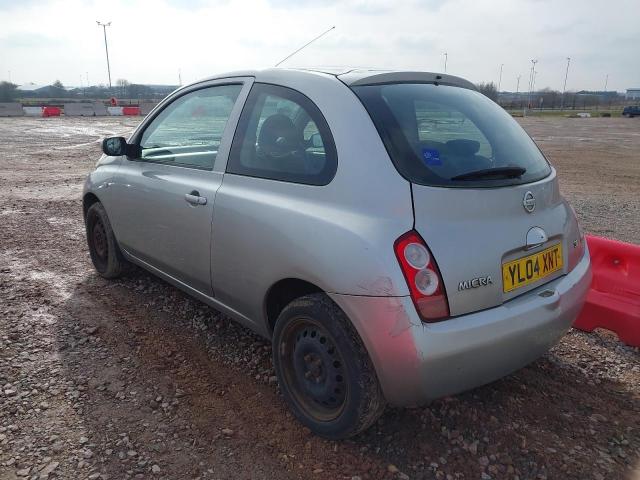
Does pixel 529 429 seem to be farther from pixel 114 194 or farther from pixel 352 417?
pixel 114 194

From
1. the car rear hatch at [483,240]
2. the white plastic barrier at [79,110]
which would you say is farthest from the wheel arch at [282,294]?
the white plastic barrier at [79,110]

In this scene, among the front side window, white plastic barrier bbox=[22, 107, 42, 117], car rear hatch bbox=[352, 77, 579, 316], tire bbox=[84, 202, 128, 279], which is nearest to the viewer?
car rear hatch bbox=[352, 77, 579, 316]

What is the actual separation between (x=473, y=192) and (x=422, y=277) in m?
0.50

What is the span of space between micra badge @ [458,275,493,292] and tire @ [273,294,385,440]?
0.50m

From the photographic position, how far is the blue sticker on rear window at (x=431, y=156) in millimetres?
2336

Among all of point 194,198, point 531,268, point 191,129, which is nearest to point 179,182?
point 194,198

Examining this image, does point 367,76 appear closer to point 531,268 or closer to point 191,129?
point 531,268

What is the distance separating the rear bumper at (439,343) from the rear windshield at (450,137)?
1.93ft

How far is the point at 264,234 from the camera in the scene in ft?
8.55

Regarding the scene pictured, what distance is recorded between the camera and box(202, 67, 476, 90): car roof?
2617 mm

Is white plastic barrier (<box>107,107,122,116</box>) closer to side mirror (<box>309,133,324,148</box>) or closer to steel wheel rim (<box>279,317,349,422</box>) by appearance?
side mirror (<box>309,133,324,148</box>)

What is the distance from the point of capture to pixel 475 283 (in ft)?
7.23

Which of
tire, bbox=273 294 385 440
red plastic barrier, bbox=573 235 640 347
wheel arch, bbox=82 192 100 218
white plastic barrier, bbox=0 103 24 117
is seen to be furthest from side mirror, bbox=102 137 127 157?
white plastic barrier, bbox=0 103 24 117

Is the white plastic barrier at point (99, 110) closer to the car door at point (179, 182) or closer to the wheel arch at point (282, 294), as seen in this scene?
the car door at point (179, 182)
